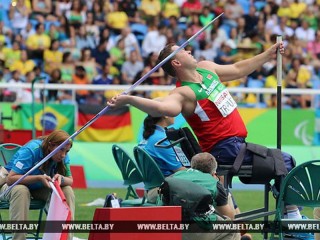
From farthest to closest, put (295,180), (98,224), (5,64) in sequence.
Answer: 1. (5,64)
2. (295,180)
3. (98,224)

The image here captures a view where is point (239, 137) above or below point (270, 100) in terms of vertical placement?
below

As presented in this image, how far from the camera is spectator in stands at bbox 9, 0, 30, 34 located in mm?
20766

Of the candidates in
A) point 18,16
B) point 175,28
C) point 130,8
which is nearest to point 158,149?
point 18,16

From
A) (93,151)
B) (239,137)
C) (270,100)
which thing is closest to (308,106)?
(270,100)

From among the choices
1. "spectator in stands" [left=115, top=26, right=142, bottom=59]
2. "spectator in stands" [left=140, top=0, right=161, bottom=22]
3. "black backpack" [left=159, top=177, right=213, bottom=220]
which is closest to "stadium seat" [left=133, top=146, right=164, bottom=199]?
"black backpack" [left=159, top=177, right=213, bottom=220]

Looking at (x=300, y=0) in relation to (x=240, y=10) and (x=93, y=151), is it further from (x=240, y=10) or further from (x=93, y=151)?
(x=93, y=151)

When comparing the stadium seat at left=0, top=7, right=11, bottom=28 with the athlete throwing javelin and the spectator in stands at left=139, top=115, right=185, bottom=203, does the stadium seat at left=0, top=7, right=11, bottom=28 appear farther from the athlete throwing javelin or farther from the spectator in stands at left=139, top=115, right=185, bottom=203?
the athlete throwing javelin

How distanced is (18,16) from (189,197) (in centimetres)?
1361

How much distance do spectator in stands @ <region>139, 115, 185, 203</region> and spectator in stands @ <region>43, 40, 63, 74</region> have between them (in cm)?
955

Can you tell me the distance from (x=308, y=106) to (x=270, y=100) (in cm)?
71

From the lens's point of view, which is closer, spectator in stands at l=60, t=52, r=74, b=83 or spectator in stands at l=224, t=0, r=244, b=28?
spectator in stands at l=60, t=52, r=74, b=83

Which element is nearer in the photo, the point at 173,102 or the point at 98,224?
the point at 98,224

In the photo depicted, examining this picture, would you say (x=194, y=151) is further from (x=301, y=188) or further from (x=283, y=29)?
(x=283, y=29)

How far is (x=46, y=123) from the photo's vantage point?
16344 millimetres
